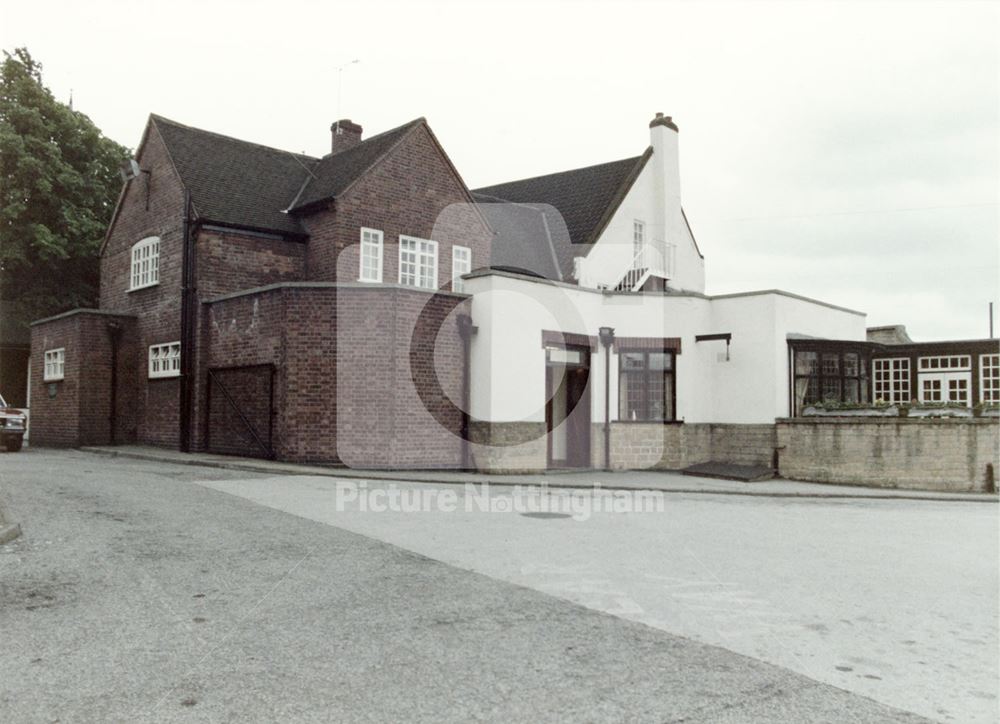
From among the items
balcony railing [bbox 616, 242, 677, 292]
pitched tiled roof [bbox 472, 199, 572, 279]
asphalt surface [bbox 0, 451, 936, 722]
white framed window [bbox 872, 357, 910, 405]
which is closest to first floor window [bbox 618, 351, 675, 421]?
balcony railing [bbox 616, 242, 677, 292]

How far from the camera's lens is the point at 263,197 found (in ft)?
76.3

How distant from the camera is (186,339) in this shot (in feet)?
69.8

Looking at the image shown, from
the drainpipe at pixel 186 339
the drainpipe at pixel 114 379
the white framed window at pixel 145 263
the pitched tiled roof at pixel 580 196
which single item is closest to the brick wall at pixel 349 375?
the drainpipe at pixel 186 339

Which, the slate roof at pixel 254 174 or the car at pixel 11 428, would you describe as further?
the slate roof at pixel 254 174

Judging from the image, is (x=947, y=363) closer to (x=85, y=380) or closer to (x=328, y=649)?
(x=328, y=649)

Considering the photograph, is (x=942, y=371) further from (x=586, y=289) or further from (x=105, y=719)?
(x=105, y=719)

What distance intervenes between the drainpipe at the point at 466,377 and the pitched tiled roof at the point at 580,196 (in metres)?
7.03

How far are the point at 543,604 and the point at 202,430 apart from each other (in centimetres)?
1651

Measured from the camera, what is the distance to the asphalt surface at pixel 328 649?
4.22 m

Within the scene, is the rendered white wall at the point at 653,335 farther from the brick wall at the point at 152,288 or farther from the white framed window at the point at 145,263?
the white framed window at the point at 145,263

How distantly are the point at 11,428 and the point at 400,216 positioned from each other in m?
11.8

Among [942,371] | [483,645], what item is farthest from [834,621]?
[942,371]

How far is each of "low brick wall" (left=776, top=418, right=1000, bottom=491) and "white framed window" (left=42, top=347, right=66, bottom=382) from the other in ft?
67.7

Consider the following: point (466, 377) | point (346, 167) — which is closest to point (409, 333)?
point (466, 377)
